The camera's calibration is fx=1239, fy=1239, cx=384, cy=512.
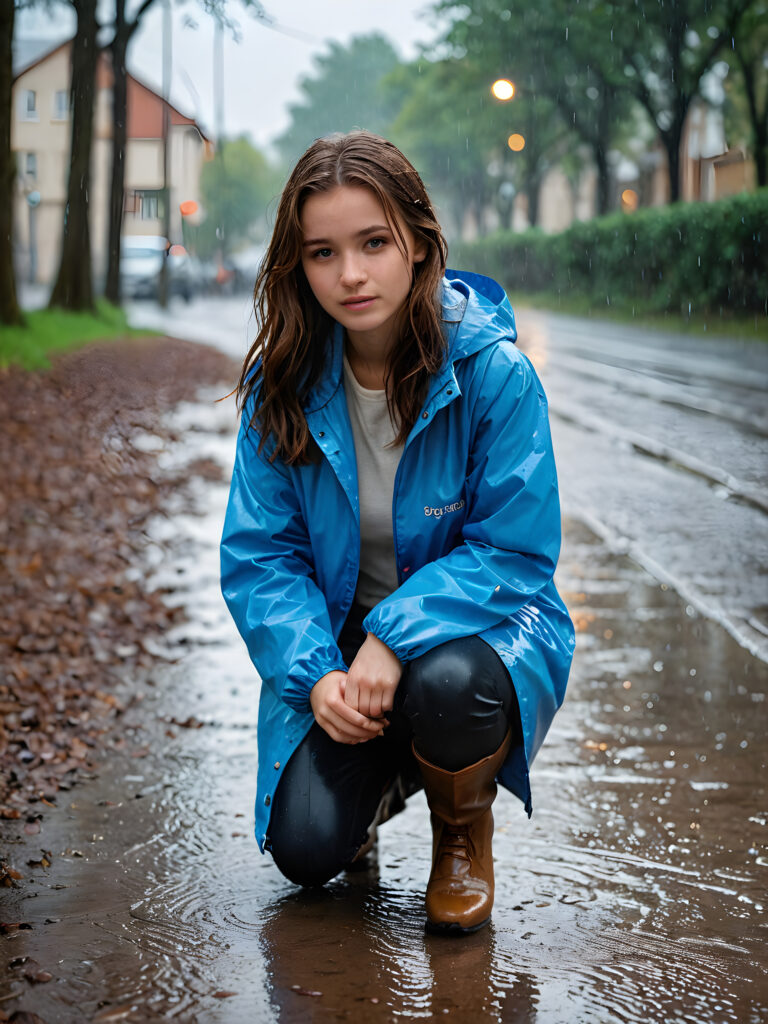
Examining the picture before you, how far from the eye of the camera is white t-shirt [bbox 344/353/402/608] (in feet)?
9.36

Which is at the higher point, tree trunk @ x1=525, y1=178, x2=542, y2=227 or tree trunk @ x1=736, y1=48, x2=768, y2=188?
tree trunk @ x1=525, y1=178, x2=542, y2=227

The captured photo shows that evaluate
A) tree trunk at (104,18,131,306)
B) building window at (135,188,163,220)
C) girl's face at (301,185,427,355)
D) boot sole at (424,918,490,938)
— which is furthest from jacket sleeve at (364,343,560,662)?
building window at (135,188,163,220)

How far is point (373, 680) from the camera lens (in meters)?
2.57

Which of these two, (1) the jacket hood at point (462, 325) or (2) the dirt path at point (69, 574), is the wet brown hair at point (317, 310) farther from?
(2) the dirt path at point (69, 574)

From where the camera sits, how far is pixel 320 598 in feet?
9.18

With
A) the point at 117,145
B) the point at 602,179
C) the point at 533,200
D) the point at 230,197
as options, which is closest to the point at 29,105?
the point at 117,145

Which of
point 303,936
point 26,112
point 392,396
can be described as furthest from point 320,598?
point 26,112

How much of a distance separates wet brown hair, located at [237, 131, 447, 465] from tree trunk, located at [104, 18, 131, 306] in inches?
668

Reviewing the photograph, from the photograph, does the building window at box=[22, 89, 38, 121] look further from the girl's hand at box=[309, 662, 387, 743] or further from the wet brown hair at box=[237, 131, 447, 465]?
the girl's hand at box=[309, 662, 387, 743]

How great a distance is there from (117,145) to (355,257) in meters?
19.3

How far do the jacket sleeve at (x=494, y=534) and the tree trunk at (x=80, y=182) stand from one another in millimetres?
10800

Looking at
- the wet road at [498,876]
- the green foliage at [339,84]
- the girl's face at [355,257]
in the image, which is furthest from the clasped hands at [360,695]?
the green foliage at [339,84]

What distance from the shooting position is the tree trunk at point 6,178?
11.2 metres

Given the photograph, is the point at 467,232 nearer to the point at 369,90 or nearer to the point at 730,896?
the point at 369,90
